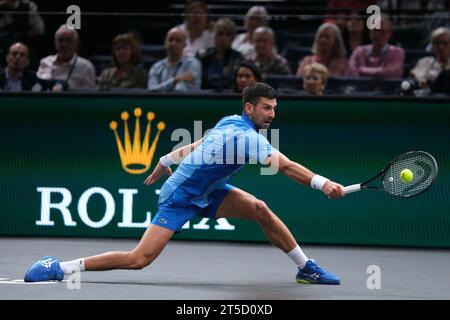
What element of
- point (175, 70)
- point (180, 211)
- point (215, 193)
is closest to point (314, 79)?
point (175, 70)

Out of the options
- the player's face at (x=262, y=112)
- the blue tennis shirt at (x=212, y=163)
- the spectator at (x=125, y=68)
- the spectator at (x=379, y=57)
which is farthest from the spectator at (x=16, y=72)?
the player's face at (x=262, y=112)

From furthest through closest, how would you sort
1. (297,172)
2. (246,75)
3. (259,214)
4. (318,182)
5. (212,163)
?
(246,75), (259,214), (212,163), (297,172), (318,182)

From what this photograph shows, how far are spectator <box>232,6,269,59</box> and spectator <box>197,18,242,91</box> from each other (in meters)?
0.34

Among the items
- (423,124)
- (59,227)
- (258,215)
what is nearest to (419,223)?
(423,124)

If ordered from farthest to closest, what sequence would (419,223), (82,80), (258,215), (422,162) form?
(82,80)
(419,223)
(258,215)
(422,162)

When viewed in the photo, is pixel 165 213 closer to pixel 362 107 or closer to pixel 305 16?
pixel 362 107

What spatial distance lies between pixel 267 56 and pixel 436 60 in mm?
1887

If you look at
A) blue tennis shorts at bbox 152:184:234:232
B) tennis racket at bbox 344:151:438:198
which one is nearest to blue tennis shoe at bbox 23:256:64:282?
blue tennis shorts at bbox 152:184:234:232

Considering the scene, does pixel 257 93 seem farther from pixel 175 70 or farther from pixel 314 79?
pixel 175 70

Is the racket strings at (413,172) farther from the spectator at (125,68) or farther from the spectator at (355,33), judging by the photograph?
the spectator at (125,68)

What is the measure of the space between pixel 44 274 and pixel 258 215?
172 cm

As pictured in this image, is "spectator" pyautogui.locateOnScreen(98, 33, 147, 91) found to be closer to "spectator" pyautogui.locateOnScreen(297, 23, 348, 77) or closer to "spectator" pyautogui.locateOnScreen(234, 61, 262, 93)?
"spectator" pyautogui.locateOnScreen(234, 61, 262, 93)

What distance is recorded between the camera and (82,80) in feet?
40.9

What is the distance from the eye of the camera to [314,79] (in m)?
11.5
